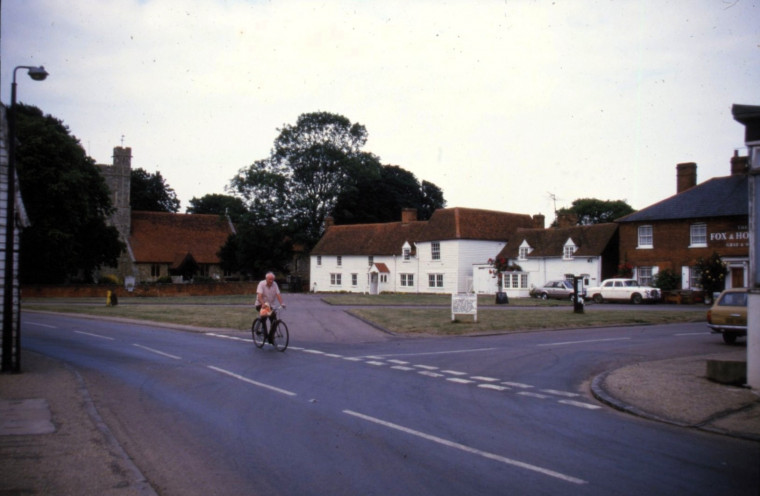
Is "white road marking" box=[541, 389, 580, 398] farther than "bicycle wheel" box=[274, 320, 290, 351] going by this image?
No

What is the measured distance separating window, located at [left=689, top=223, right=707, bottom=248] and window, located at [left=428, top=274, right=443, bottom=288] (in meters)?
24.1

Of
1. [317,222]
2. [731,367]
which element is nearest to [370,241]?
[317,222]

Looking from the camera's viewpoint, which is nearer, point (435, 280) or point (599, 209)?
point (435, 280)

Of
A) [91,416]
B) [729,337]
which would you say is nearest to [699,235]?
[729,337]

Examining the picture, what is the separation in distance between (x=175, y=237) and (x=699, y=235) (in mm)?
60310

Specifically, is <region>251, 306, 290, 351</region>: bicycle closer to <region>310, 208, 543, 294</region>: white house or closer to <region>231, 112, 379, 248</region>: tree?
<region>310, 208, 543, 294</region>: white house

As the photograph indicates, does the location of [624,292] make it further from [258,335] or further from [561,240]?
[258,335]

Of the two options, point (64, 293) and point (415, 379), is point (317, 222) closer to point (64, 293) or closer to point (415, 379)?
point (64, 293)

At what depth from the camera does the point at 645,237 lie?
49.0 m

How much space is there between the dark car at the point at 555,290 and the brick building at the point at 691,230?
15.6ft

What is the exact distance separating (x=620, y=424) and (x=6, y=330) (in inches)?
443

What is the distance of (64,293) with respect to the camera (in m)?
49.8

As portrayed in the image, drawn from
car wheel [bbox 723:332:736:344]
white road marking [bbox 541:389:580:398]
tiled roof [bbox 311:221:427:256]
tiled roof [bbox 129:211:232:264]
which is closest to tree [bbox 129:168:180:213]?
tiled roof [bbox 129:211:232:264]

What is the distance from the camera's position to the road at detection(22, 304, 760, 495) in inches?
243
